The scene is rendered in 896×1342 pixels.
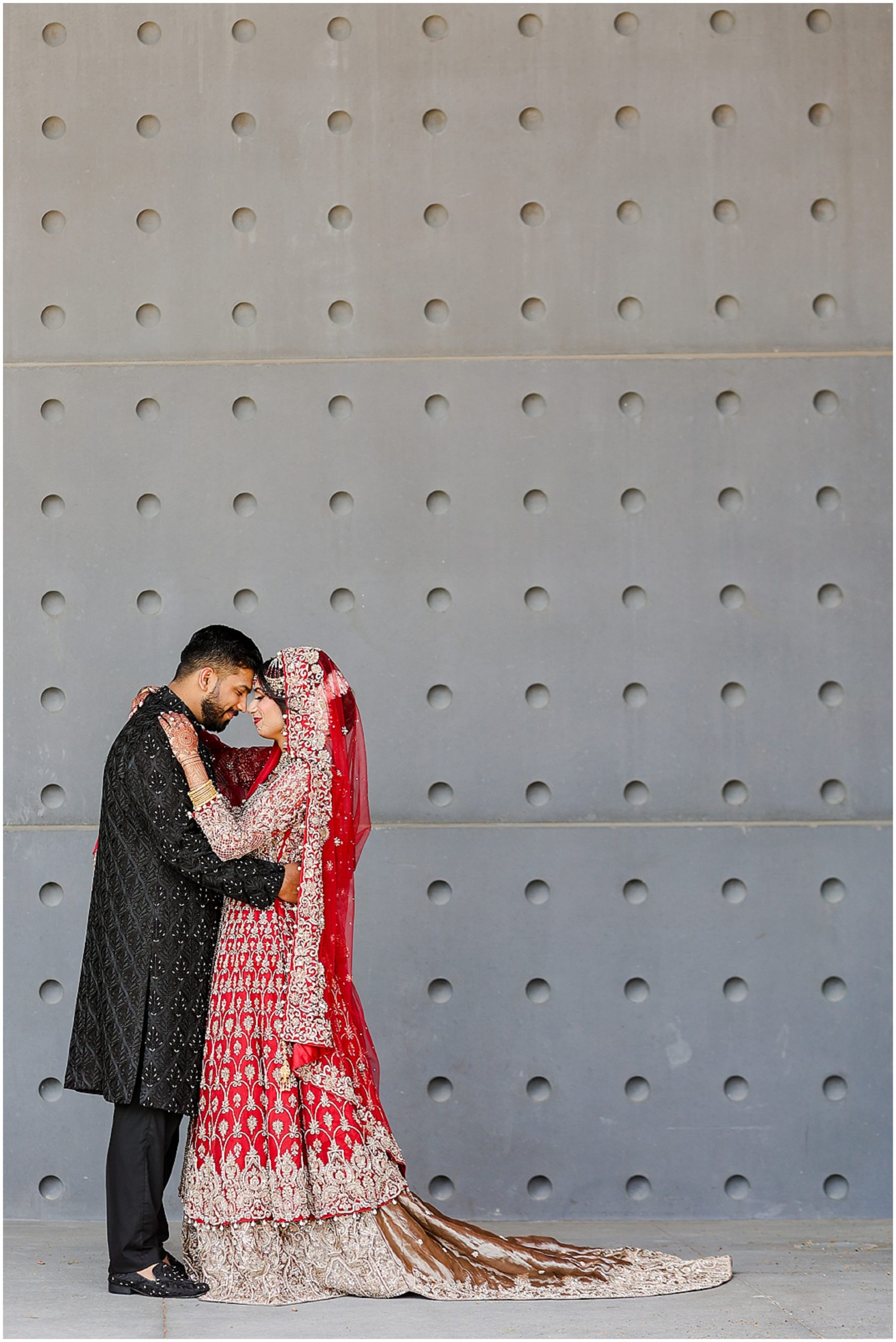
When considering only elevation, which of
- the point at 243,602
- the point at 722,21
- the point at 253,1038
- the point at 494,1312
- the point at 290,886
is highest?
the point at 722,21

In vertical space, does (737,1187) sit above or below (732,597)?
below

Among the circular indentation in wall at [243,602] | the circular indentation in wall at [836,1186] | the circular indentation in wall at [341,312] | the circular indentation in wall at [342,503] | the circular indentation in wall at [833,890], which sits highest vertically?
the circular indentation in wall at [341,312]

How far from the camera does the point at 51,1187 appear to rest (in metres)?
3.41

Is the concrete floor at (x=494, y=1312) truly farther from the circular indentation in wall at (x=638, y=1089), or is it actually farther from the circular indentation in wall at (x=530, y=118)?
the circular indentation in wall at (x=530, y=118)

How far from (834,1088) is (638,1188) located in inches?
23.2

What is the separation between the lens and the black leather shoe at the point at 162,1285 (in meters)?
2.60

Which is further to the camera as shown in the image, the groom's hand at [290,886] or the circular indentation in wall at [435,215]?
the circular indentation in wall at [435,215]

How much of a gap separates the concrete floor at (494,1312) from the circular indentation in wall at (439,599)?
1.70m

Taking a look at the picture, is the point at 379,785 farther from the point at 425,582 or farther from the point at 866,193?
the point at 866,193

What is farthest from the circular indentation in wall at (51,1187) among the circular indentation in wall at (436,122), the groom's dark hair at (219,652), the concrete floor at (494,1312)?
the circular indentation in wall at (436,122)

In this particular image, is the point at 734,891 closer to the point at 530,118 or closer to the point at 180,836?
the point at 180,836

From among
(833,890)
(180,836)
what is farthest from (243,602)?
(833,890)

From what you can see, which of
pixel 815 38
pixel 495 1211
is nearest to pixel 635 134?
pixel 815 38

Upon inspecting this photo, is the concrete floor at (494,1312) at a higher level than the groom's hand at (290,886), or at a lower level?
lower
